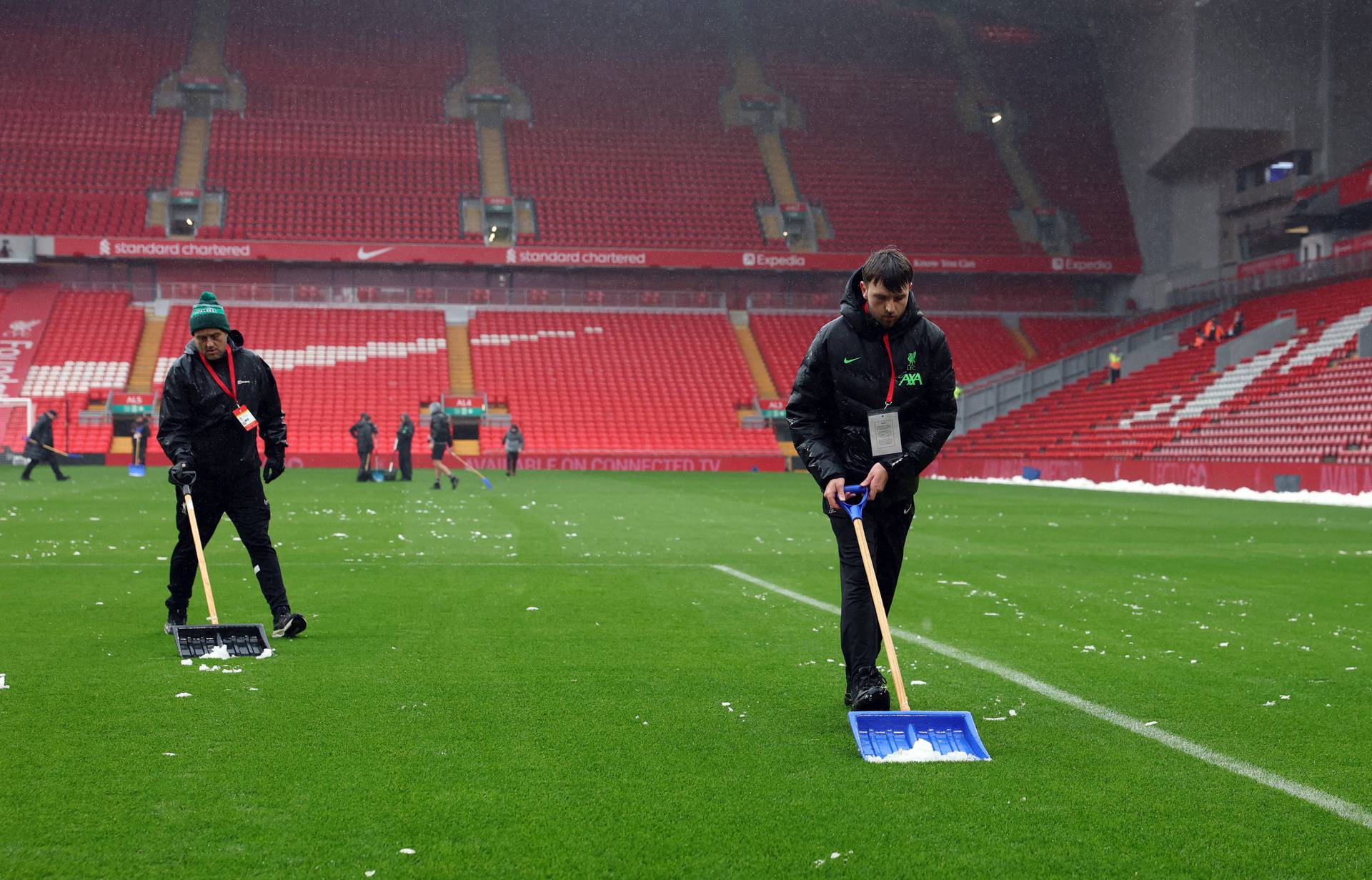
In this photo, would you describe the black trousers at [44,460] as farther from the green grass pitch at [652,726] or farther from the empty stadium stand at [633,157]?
the empty stadium stand at [633,157]

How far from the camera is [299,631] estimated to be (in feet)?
24.7

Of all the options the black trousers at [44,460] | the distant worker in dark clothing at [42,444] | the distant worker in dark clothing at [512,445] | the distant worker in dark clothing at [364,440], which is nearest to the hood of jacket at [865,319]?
the distant worker in dark clothing at [364,440]

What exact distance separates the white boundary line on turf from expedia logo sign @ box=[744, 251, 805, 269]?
41.7 meters

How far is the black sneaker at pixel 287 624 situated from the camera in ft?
24.2

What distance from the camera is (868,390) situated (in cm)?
548

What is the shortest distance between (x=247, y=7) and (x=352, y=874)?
58.5 m

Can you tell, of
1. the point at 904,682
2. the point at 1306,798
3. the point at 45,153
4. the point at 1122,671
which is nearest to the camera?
the point at 1306,798

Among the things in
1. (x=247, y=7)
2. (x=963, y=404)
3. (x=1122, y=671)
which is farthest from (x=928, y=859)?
(x=247, y=7)

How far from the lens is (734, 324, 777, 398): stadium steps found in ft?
153

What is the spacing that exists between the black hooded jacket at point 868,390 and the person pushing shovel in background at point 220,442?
11.3ft

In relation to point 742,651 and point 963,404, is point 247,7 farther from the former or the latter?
point 742,651

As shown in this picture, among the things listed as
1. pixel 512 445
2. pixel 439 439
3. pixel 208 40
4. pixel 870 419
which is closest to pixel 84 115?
pixel 208 40

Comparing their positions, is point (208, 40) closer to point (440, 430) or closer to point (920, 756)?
point (440, 430)

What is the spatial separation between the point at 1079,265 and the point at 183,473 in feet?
157
